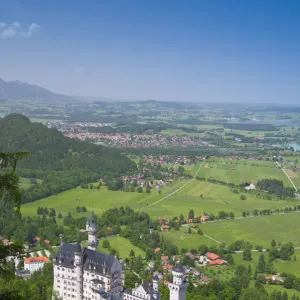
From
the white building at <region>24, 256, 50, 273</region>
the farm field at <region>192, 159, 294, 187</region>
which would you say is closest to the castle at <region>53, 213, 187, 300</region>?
the white building at <region>24, 256, 50, 273</region>

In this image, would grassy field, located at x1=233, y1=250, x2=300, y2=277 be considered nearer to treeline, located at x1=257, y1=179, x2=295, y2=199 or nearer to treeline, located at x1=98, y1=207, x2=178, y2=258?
treeline, located at x1=98, y1=207, x2=178, y2=258

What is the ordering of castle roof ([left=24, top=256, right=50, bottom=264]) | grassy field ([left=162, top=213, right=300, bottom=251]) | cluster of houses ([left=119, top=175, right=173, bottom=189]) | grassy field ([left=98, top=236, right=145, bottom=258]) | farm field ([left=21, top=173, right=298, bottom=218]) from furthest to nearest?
cluster of houses ([left=119, top=175, right=173, bottom=189])
farm field ([left=21, top=173, right=298, bottom=218])
grassy field ([left=162, top=213, right=300, bottom=251])
grassy field ([left=98, top=236, right=145, bottom=258])
castle roof ([left=24, top=256, right=50, bottom=264])

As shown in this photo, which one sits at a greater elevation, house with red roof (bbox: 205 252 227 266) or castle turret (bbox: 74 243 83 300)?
castle turret (bbox: 74 243 83 300)

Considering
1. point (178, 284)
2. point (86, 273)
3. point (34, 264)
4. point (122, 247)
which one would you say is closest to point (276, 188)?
point (122, 247)

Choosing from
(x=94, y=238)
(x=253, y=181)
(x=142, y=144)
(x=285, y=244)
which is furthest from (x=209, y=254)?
(x=142, y=144)

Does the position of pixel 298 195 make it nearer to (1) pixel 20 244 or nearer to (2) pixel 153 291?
(2) pixel 153 291

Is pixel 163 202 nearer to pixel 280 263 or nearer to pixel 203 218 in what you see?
pixel 203 218

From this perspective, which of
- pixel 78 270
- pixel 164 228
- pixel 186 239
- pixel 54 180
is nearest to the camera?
pixel 78 270
